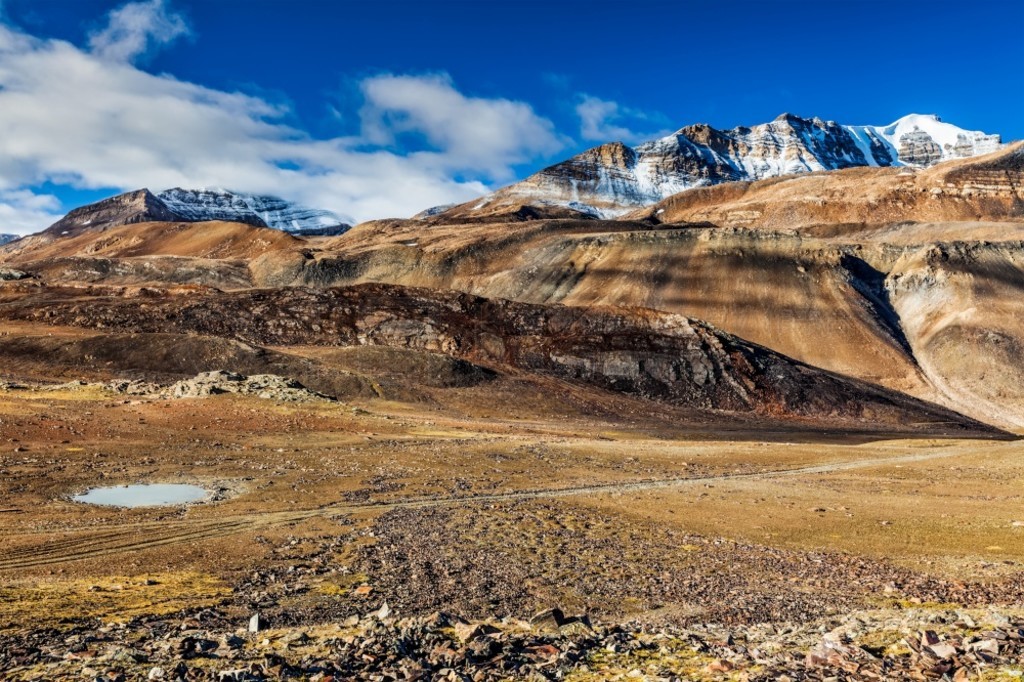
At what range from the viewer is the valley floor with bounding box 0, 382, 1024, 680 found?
29.7 ft

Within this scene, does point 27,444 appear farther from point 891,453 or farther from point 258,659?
point 891,453

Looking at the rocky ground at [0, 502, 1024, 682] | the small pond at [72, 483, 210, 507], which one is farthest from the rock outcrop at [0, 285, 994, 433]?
the rocky ground at [0, 502, 1024, 682]

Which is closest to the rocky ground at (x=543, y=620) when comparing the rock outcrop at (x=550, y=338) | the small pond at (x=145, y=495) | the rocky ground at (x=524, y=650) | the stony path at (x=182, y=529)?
the rocky ground at (x=524, y=650)

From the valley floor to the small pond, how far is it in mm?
802

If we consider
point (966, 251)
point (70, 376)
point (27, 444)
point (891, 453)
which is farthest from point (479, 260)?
point (27, 444)

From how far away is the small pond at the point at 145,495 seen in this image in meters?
20.9

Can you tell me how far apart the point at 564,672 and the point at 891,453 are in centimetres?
4268

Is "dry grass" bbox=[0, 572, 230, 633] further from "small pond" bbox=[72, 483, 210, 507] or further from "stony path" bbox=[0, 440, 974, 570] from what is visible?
"small pond" bbox=[72, 483, 210, 507]

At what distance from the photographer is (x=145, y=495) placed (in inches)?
876

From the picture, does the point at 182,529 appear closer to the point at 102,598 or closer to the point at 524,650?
the point at 102,598

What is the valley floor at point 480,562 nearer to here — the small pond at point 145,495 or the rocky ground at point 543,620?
the rocky ground at point 543,620

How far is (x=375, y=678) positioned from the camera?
8.46m

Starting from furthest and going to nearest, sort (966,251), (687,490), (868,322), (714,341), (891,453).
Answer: (966,251) → (868,322) → (714,341) → (891,453) → (687,490)

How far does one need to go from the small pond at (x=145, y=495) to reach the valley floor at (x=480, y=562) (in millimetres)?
802
